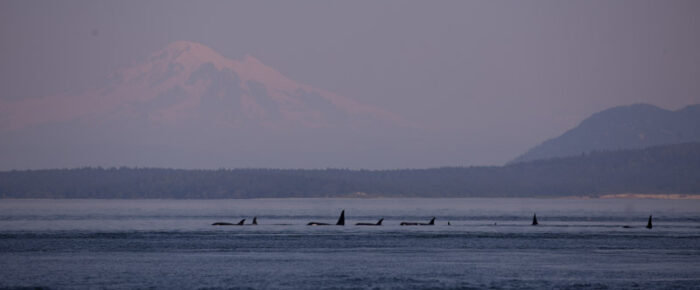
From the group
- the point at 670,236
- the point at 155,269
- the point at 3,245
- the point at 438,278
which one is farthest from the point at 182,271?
the point at 670,236

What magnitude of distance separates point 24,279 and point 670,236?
71.5 m

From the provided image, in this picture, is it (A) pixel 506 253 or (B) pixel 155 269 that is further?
(A) pixel 506 253

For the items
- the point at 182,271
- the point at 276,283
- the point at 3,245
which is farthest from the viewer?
the point at 3,245

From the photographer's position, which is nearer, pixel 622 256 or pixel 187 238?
pixel 622 256

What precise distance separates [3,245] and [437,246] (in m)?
37.1

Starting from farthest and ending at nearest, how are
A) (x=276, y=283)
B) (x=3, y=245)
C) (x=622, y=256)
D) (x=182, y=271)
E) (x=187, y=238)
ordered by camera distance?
(x=187, y=238) → (x=3, y=245) → (x=622, y=256) → (x=182, y=271) → (x=276, y=283)

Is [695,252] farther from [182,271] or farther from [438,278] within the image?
[182,271]

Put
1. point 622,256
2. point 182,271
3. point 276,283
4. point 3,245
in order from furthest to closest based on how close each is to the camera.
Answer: point 3,245, point 622,256, point 182,271, point 276,283

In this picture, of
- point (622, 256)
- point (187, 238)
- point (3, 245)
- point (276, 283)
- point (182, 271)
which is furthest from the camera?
point (187, 238)

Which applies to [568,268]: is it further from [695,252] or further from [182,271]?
[182,271]

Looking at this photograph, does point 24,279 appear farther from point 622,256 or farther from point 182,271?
point 622,256

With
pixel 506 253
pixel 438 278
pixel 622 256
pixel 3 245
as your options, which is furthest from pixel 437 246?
pixel 3 245

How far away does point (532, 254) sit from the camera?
85250 millimetres

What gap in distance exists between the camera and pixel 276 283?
61.7 metres
